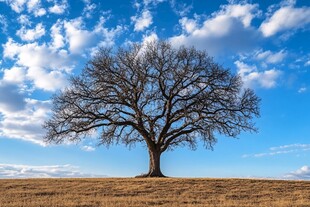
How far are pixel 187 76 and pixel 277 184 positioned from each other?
1313cm

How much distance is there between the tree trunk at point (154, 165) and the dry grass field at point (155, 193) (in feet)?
22.0

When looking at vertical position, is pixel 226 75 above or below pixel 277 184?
above

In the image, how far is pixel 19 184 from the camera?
108 feet

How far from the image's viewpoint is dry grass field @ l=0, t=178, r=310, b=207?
23531 millimetres

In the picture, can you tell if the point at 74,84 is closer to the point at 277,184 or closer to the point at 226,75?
the point at 226,75

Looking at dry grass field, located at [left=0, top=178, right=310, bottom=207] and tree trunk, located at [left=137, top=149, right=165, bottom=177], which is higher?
Answer: tree trunk, located at [left=137, top=149, right=165, bottom=177]

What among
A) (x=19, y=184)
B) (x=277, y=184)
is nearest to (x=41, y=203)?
(x=19, y=184)

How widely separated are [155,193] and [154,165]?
12.9 meters

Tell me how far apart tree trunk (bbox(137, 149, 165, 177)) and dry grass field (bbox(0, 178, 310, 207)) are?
264 inches

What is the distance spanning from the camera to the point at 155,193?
27719 mm

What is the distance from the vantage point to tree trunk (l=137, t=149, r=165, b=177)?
40156mm

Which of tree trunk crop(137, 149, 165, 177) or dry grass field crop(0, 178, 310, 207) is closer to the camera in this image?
dry grass field crop(0, 178, 310, 207)

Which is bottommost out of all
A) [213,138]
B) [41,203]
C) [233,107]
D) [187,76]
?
[41,203]

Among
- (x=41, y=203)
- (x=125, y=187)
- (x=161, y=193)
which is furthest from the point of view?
(x=125, y=187)
